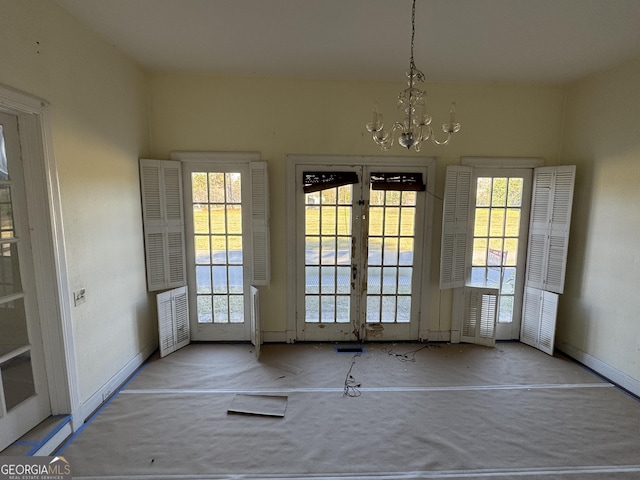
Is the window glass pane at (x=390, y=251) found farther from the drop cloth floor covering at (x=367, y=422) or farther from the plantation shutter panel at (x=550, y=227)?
the plantation shutter panel at (x=550, y=227)

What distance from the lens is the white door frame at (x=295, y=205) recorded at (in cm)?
399

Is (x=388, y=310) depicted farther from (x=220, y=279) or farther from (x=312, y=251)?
(x=220, y=279)

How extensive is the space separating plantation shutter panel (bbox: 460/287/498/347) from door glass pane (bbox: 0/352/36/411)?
4.46m

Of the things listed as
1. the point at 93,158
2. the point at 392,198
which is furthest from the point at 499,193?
the point at 93,158

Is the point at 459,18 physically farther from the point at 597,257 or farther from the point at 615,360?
the point at 615,360

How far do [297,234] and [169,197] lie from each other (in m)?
1.57

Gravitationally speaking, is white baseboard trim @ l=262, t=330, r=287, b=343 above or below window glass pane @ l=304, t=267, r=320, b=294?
below

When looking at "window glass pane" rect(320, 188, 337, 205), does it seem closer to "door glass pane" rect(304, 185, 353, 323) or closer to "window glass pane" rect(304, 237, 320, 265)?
"door glass pane" rect(304, 185, 353, 323)

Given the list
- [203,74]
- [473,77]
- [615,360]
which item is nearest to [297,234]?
[203,74]

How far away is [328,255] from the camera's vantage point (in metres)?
4.20

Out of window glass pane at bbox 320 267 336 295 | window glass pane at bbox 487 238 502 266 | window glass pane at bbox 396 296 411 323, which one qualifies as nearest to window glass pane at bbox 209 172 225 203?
window glass pane at bbox 320 267 336 295

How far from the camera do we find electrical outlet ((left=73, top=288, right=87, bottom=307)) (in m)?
2.67

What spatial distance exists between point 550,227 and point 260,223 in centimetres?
350

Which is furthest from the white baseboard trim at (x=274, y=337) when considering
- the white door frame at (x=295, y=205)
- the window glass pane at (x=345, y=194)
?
the window glass pane at (x=345, y=194)
